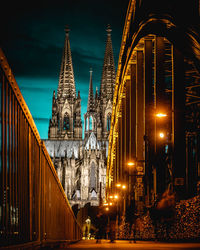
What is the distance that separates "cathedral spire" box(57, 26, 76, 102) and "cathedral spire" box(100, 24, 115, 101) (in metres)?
6.70

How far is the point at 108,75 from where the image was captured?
363ft

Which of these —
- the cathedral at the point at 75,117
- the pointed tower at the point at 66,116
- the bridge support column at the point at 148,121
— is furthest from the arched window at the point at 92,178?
the bridge support column at the point at 148,121

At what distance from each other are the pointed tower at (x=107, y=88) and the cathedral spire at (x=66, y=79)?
6.72 m

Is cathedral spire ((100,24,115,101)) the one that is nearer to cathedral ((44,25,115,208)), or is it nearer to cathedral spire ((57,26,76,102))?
cathedral ((44,25,115,208))

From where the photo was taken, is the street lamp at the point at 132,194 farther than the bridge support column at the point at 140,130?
No

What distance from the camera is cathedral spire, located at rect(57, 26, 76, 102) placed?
364ft

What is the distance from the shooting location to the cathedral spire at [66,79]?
11106 cm

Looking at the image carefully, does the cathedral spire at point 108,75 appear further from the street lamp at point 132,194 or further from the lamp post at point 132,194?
the street lamp at point 132,194

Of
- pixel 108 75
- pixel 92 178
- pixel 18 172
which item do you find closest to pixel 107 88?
pixel 108 75

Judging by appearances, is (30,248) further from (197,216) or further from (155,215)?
(197,216)

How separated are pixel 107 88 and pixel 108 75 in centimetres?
282

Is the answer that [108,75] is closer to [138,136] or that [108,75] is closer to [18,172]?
[138,136]

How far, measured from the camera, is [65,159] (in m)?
96.7

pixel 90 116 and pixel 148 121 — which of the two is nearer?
pixel 148 121
